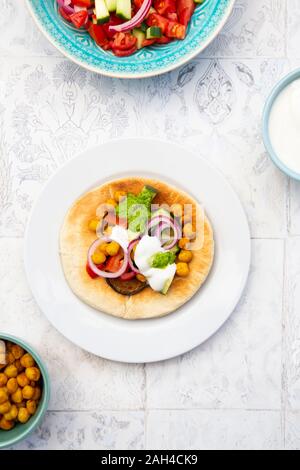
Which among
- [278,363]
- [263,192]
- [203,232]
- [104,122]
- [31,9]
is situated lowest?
[278,363]

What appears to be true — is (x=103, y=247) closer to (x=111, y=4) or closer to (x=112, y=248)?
(x=112, y=248)

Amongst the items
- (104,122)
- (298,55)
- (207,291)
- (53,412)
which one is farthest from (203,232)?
(53,412)

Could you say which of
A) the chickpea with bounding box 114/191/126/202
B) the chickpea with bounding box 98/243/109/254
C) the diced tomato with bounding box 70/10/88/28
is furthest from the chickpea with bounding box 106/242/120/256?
the diced tomato with bounding box 70/10/88/28

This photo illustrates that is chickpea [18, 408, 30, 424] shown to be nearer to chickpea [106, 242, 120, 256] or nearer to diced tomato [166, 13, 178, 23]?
chickpea [106, 242, 120, 256]

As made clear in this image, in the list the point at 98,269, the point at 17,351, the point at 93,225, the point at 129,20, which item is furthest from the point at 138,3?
the point at 17,351

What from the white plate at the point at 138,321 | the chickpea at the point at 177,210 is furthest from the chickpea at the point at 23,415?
the chickpea at the point at 177,210

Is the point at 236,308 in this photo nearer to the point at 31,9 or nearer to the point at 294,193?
the point at 294,193
